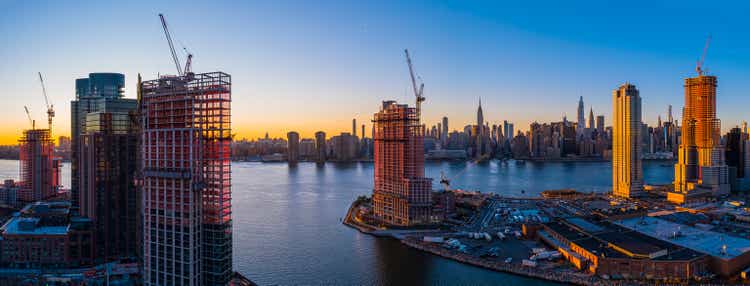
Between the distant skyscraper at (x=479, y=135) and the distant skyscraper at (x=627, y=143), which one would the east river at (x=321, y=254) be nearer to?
the distant skyscraper at (x=627, y=143)

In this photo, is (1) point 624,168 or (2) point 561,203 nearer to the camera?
(2) point 561,203

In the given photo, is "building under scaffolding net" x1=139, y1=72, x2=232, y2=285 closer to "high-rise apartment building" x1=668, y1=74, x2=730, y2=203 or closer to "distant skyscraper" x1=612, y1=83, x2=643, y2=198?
"distant skyscraper" x1=612, y1=83, x2=643, y2=198

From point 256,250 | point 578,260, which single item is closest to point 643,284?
point 578,260

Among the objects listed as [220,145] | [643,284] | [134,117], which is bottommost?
[643,284]

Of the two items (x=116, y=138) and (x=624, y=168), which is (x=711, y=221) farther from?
(x=116, y=138)

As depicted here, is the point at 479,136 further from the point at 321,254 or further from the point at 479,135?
the point at 321,254

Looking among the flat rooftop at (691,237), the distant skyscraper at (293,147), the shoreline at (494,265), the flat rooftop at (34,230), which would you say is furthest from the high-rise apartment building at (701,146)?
the distant skyscraper at (293,147)

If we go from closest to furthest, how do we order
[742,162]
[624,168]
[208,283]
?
1. [208,283]
2. [624,168]
3. [742,162]

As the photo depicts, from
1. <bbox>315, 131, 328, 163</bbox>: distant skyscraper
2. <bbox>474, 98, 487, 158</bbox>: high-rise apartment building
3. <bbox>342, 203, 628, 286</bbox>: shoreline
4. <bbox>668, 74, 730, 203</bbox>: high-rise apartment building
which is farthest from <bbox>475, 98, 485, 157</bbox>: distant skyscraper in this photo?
<bbox>342, 203, 628, 286</bbox>: shoreline
